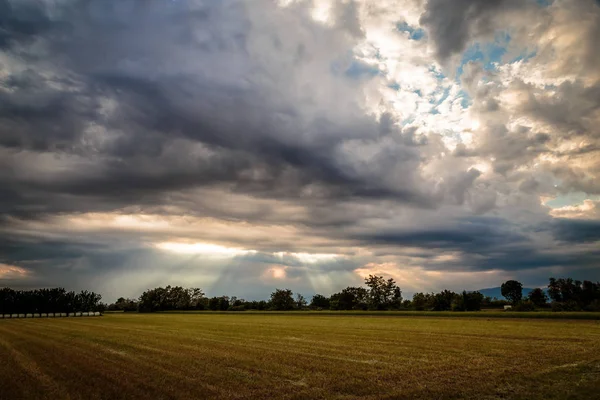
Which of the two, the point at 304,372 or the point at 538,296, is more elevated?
the point at 538,296

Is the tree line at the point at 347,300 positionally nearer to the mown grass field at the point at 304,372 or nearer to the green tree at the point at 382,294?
the green tree at the point at 382,294

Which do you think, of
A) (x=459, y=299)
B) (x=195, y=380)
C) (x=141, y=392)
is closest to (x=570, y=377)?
(x=195, y=380)

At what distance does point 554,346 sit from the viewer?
30266 mm

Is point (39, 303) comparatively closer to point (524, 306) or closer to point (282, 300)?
point (282, 300)

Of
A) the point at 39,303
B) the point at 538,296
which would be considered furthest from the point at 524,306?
the point at 39,303

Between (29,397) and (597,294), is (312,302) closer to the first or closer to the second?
(597,294)

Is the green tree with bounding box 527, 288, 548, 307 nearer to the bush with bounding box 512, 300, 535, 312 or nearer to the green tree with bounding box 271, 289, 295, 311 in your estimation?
the bush with bounding box 512, 300, 535, 312

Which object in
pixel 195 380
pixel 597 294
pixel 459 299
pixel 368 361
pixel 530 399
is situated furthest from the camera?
pixel 597 294

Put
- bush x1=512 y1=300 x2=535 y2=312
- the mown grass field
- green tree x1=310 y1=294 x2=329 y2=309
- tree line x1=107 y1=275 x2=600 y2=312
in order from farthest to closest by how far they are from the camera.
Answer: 1. green tree x1=310 y1=294 x2=329 y2=309
2. tree line x1=107 y1=275 x2=600 y2=312
3. bush x1=512 y1=300 x2=535 y2=312
4. the mown grass field

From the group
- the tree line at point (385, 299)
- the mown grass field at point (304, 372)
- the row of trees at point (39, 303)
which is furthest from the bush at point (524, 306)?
the row of trees at point (39, 303)

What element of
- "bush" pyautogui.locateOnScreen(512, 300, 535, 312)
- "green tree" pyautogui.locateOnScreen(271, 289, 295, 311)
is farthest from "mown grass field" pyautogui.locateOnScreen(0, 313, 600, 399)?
"green tree" pyautogui.locateOnScreen(271, 289, 295, 311)

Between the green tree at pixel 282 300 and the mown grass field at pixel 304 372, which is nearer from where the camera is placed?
the mown grass field at pixel 304 372

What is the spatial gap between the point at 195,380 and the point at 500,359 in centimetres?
1921

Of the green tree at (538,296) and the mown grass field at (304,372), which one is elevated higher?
the green tree at (538,296)
